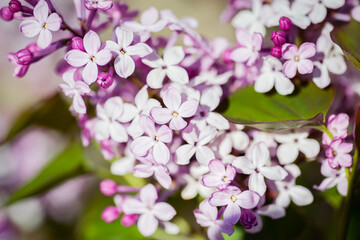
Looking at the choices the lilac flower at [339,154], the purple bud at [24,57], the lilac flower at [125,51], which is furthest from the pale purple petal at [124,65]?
the lilac flower at [339,154]

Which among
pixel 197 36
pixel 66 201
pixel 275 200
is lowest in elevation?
pixel 66 201

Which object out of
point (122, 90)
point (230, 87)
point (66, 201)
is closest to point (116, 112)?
point (122, 90)

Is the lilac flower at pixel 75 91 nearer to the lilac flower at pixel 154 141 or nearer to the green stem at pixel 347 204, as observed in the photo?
the lilac flower at pixel 154 141

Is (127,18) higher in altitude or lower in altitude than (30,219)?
higher

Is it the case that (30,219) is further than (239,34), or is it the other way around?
(30,219)

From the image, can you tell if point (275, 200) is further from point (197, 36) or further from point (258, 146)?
point (197, 36)

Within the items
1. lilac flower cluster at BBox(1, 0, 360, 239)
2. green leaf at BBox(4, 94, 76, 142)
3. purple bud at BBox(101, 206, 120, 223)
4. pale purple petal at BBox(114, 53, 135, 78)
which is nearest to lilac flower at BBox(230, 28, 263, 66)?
lilac flower cluster at BBox(1, 0, 360, 239)
